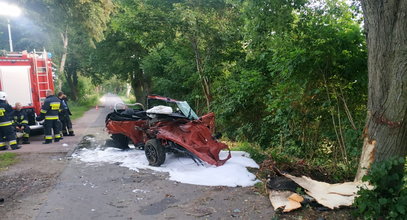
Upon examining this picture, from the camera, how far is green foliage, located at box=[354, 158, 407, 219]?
333 cm

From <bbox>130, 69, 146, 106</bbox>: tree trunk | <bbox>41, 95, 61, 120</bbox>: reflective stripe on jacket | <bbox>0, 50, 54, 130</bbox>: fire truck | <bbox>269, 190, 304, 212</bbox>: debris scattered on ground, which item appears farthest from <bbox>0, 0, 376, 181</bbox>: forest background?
<bbox>130, 69, 146, 106</bbox>: tree trunk

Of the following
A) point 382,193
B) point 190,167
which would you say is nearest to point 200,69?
point 190,167

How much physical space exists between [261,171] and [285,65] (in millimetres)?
1935

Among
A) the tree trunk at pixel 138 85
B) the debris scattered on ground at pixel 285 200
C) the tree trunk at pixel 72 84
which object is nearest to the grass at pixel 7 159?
the debris scattered on ground at pixel 285 200

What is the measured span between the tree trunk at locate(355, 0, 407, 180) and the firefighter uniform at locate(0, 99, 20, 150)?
8.83m

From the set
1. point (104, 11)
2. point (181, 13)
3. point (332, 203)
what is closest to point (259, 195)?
point (332, 203)

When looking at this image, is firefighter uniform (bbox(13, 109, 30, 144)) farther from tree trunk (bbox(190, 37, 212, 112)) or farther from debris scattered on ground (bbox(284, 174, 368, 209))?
debris scattered on ground (bbox(284, 174, 368, 209))

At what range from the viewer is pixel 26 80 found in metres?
10.2

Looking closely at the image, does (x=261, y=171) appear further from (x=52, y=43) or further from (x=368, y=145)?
(x=52, y=43)

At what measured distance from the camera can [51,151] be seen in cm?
832

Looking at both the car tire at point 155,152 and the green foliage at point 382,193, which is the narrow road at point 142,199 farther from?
the green foliage at point 382,193

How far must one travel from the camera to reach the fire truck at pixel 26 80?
9875 millimetres

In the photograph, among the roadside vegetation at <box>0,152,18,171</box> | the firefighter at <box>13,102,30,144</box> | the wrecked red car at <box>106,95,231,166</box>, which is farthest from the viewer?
the firefighter at <box>13,102,30,144</box>

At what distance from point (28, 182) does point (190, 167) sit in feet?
9.76
